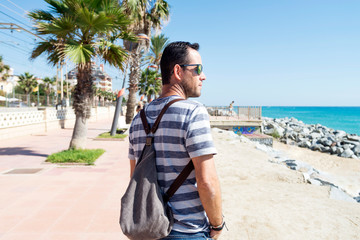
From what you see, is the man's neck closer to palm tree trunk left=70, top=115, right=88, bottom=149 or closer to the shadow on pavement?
palm tree trunk left=70, top=115, right=88, bottom=149

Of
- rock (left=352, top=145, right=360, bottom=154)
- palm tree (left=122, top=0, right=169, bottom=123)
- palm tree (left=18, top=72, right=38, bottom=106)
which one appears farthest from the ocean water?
palm tree (left=18, top=72, right=38, bottom=106)

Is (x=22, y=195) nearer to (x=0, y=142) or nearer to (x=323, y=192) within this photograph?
(x=323, y=192)

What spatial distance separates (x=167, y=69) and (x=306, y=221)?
3.64 metres

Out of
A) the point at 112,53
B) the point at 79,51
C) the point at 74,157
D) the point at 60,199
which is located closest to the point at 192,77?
the point at 60,199

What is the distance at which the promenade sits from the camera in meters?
3.55

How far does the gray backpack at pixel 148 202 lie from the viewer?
1.33 m

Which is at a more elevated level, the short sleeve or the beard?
the beard

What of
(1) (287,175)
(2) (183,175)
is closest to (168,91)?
(2) (183,175)

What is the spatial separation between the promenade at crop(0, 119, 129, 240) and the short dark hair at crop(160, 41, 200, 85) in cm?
268

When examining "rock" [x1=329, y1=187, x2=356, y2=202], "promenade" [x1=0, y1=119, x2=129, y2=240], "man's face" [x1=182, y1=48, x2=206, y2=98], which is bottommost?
"rock" [x1=329, y1=187, x2=356, y2=202]

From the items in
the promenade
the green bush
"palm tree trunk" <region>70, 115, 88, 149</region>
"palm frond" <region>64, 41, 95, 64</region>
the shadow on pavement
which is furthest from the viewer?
the shadow on pavement

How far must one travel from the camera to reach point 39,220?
382 centimetres

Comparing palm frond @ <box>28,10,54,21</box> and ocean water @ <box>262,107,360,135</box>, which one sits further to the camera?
ocean water @ <box>262,107,360,135</box>

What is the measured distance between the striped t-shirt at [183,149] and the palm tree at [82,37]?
6316 mm
